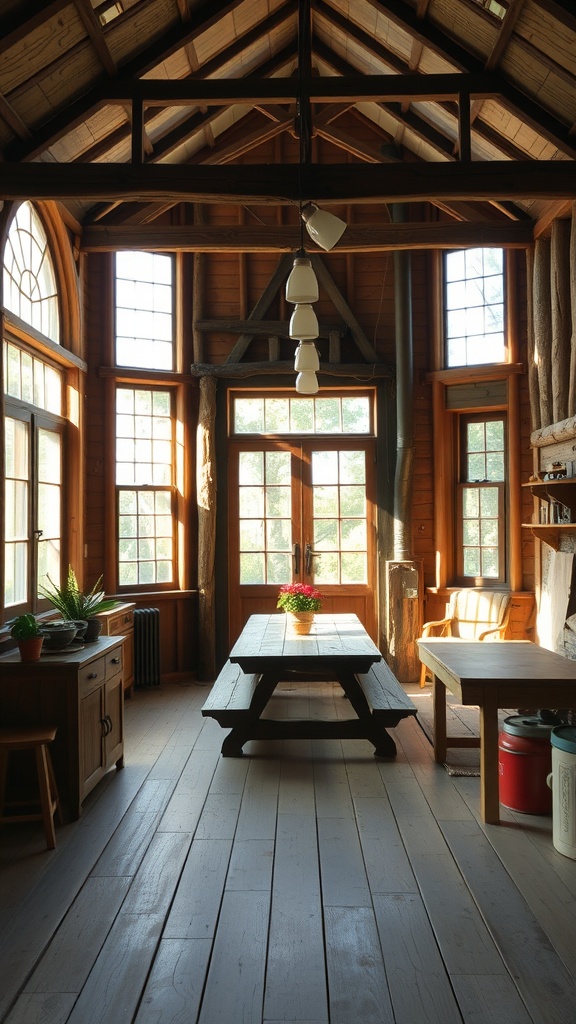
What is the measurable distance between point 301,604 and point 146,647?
2.46 metres

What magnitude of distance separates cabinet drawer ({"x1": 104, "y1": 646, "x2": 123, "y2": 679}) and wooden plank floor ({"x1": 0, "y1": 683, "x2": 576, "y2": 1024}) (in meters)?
0.65

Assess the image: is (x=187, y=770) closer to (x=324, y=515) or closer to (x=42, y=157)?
(x=324, y=515)

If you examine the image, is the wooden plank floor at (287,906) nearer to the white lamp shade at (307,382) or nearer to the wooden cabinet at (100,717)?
the wooden cabinet at (100,717)

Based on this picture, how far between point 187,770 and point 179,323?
15.8 ft

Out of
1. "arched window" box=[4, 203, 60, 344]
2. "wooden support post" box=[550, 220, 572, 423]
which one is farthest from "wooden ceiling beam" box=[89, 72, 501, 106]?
"wooden support post" box=[550, 220, 572, 423]

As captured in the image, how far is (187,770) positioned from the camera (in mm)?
4863

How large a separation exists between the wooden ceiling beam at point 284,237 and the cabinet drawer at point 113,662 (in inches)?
149

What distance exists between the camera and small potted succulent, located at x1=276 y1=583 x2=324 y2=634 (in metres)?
5.62

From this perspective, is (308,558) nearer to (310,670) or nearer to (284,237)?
(310,670)

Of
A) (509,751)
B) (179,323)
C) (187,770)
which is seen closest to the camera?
(509,751)

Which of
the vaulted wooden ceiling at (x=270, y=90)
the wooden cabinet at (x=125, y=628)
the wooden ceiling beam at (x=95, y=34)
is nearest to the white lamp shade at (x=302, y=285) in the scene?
the vaulted wooden ceiling at (x=270, y=90)

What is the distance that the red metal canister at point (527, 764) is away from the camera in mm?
4027

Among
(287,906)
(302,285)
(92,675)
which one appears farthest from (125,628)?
(287,906)

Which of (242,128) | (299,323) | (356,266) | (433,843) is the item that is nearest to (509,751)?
(433,843)
